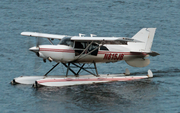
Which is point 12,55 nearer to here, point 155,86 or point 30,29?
point 30,29

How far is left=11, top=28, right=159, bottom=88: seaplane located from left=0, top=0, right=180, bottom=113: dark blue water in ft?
2.51

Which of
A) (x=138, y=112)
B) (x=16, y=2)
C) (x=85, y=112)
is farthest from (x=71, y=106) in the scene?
(x=16, y=2)

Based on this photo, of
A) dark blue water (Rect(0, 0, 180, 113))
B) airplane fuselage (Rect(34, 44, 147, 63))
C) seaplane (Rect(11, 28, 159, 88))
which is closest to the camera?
dark blue water (Rect(0, 0, 180, 113))

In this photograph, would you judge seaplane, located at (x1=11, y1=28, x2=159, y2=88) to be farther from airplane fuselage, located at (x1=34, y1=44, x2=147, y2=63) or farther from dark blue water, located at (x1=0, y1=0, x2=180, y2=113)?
dark blue water, located at (x1=0, y1=0, x2=180, y2=113)

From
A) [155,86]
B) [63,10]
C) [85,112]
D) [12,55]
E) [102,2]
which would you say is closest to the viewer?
[85,112]

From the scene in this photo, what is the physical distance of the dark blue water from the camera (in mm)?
20938

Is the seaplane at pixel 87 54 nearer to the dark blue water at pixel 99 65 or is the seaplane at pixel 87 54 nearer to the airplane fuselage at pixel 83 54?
the airplane fuselage at pixel 83 54

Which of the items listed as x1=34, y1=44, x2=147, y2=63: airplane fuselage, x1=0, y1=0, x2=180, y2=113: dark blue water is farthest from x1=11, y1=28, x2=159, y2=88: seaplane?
x1=0, y1=0, x2=180, y2=113: dark blue water

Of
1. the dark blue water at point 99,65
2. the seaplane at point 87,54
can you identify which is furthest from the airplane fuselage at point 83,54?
the dark blue water at point 99,65

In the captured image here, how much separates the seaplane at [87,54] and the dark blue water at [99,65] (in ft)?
2.51

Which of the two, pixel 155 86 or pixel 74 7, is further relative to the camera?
pixel 74 7

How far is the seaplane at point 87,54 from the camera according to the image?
23.9m

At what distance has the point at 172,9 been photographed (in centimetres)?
5156

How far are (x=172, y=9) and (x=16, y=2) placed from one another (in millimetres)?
20855
